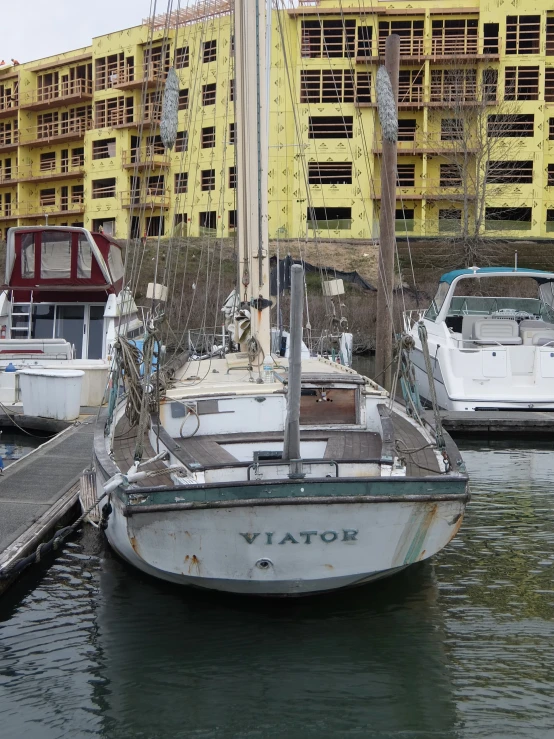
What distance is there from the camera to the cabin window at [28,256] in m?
21.8

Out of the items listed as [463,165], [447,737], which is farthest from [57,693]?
[463,165]

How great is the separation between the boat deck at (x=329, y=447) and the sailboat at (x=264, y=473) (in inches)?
0.8

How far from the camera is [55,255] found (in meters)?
21.9

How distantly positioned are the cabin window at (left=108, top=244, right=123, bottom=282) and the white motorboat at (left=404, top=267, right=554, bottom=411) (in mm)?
7773

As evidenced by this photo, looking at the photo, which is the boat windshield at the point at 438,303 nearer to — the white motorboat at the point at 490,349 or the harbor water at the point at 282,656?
the white motorboat at the point at 490,349

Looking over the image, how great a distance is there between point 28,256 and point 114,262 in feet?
8.22

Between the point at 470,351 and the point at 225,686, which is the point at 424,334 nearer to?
the point at 225,686

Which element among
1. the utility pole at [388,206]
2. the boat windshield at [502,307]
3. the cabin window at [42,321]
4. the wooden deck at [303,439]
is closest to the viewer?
the wooden deck at [303,439]

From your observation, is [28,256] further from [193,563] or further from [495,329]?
[193,563]

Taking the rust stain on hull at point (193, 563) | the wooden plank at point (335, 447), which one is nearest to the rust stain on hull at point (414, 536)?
the rust stain on hull at point (193, 563)

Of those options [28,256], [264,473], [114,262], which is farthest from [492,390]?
[28,256]

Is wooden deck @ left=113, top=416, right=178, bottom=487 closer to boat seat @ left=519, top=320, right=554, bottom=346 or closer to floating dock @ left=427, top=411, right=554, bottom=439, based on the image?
floating dock @ left=427, top=411, right=554, bottom=439

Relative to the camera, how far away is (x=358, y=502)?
704 centimetres

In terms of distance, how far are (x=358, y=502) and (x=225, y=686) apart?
1729mm
